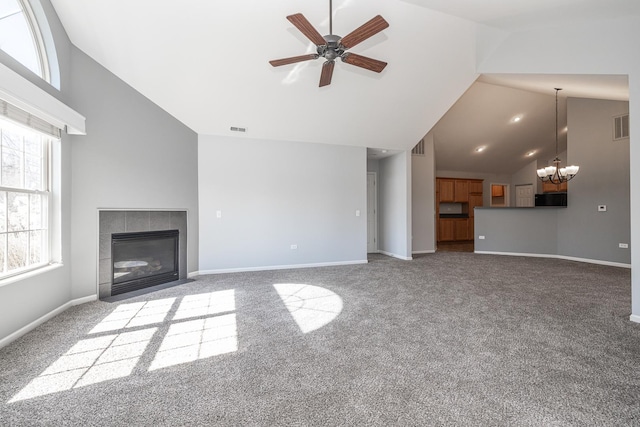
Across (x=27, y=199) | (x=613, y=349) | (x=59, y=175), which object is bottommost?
(x=613, y=349)

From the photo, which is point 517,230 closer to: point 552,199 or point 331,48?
point 552,199

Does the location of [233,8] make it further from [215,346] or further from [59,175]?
[215,346]

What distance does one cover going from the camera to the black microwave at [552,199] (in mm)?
6836

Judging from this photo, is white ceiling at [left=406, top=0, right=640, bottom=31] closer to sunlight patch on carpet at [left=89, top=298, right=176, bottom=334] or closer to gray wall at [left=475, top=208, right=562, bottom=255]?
sunlight patch on carpet at [left=89, top=298, right=176, bottom=334]

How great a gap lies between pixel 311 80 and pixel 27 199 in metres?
3.63

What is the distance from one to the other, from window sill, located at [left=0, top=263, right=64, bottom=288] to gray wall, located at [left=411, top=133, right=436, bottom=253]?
6912mm

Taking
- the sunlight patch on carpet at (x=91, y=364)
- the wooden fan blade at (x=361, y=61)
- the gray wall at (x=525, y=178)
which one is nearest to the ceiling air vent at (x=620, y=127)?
the gray wall at (x=525, y=178)

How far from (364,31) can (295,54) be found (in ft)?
4.72

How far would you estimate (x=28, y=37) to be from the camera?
9.71 ft

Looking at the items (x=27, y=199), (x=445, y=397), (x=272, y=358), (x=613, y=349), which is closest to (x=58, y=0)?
(x=27, y=199)

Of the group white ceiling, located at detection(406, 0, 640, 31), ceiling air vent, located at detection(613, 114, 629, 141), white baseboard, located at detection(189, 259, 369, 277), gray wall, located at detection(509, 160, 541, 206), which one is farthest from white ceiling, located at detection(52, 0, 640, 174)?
gray wall, located at detection(509, 160, 541, 206)

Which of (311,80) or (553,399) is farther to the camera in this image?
(311,80)

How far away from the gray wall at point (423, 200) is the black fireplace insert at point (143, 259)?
5.66m

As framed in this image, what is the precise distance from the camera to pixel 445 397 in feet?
5.60
